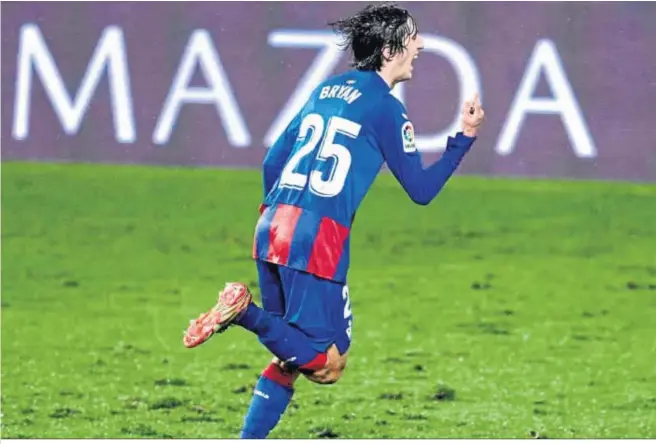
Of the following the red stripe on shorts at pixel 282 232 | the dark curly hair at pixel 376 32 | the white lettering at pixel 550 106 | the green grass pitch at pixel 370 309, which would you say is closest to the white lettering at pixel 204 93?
the green grass pitch at pixel 370 309

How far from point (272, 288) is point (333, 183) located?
0.46 m

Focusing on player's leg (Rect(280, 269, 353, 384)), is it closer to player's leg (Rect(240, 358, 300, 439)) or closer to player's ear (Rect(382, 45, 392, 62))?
player's leg (Rect(240, 358, 300, 439))

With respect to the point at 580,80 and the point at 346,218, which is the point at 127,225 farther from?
the point at 346,218

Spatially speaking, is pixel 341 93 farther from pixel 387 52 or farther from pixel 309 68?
pixel 309 68

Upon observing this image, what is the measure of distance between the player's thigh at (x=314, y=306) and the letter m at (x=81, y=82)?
23.5 ft

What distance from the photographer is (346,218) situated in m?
5.14

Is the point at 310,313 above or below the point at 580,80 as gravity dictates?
above

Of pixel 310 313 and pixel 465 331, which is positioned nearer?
pixel 310 313

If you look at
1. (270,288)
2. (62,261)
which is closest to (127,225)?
(62,261)

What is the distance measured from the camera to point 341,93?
5.17m

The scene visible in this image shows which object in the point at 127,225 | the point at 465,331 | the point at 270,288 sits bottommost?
the point at 127,225

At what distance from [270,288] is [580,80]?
6.84 meters

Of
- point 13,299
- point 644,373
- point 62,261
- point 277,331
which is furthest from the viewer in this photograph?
point 62,261

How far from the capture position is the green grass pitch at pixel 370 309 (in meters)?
7.07
